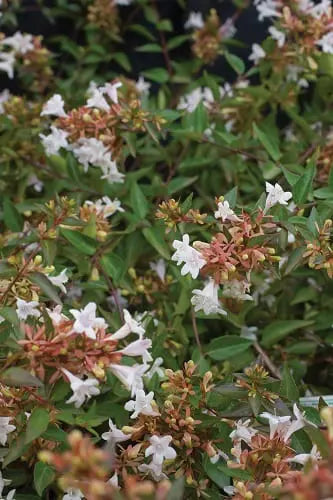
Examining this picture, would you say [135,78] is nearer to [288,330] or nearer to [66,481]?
[288,330]

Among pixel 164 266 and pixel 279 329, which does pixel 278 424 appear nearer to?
pixel 279 329

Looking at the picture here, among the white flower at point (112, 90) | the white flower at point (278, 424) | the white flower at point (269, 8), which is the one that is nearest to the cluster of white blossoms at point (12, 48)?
the white flower at point (112, 90)

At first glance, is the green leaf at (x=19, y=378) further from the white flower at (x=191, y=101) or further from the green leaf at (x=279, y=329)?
the white flower at (x=191, y=101)

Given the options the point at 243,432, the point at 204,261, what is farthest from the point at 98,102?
the point at 243,432

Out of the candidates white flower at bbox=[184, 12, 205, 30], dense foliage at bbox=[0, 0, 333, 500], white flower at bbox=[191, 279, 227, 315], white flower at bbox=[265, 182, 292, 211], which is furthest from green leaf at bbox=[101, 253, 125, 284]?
white flower at bbox=[184, 12, 205, 30]

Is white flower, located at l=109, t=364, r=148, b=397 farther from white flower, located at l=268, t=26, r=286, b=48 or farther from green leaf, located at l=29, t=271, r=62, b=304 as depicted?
white flower, located at l=268, t=26, r=286, b=48

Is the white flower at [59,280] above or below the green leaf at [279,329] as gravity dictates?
above

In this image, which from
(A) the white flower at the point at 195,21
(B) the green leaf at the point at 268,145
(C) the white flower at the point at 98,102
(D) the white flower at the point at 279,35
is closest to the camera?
(C) the white flower at the point at 98,102
